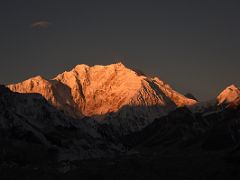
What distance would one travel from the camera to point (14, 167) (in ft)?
618

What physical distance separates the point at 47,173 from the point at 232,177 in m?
47.9

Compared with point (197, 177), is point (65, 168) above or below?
above

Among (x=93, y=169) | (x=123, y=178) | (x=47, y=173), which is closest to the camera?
(x=123, y=178)

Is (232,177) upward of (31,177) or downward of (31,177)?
downward

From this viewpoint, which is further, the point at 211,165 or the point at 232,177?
the point at 211,165

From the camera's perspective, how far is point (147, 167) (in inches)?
7500

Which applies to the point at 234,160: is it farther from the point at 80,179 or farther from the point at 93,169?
the point at 80,179

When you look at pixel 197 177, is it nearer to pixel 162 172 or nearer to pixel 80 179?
pixel 162 172

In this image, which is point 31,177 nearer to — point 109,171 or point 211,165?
point 109,171

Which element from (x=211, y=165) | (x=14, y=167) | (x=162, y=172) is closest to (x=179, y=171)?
(x=162, y=172)

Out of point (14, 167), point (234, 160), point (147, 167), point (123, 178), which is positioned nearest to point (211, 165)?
point (234, 160)

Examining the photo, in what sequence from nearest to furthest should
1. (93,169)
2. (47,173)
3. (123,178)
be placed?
1. (123,178)
2. (47,173)
3. (93,169)

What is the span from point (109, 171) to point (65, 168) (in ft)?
59.9

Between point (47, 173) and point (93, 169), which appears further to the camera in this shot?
point (93, 169)
